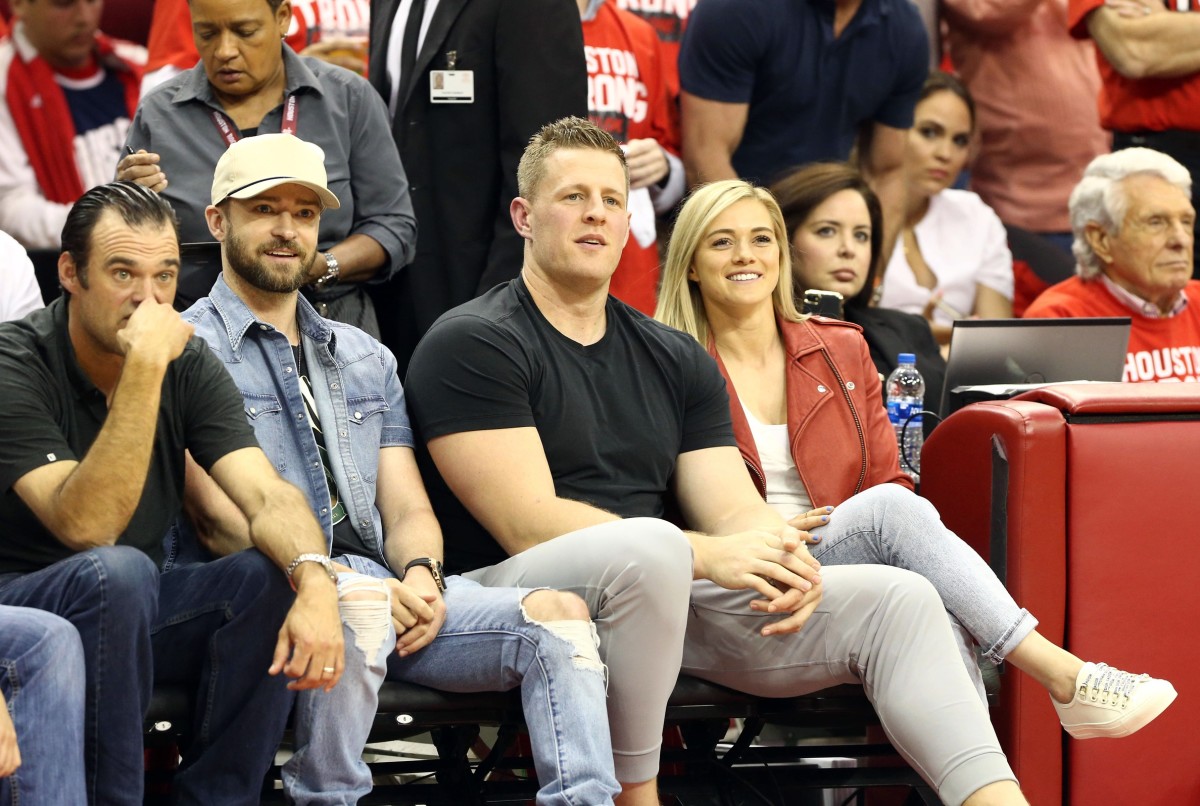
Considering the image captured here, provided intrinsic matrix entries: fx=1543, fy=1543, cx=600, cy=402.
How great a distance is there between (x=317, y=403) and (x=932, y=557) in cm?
124

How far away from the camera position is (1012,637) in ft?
9.50

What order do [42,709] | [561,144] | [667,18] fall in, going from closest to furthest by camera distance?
[42,709], [561,144], [667,18]

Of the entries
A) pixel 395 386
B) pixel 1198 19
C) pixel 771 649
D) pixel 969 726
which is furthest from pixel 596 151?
pixel 1198 19

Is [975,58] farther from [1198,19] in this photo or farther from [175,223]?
[175,223]

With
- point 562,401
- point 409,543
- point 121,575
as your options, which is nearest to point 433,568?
point 409,543

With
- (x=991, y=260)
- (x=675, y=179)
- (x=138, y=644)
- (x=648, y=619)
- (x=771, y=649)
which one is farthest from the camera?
(x=991, y=260)

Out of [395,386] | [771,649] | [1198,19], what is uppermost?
[1198,19]

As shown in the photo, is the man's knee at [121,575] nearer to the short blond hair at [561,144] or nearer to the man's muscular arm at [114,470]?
the man's muscular arm at [114,470]

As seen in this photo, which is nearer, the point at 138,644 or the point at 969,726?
the point at 138,644

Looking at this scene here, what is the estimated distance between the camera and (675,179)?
464cm

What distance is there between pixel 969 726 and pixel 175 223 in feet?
5.55

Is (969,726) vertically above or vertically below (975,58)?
below

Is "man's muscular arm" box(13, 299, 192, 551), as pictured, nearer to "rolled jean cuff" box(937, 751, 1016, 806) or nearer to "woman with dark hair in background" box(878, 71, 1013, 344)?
"rolled jean cuff" box(937, 751, 1016, 806)

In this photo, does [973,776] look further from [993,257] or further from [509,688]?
[993,257]
